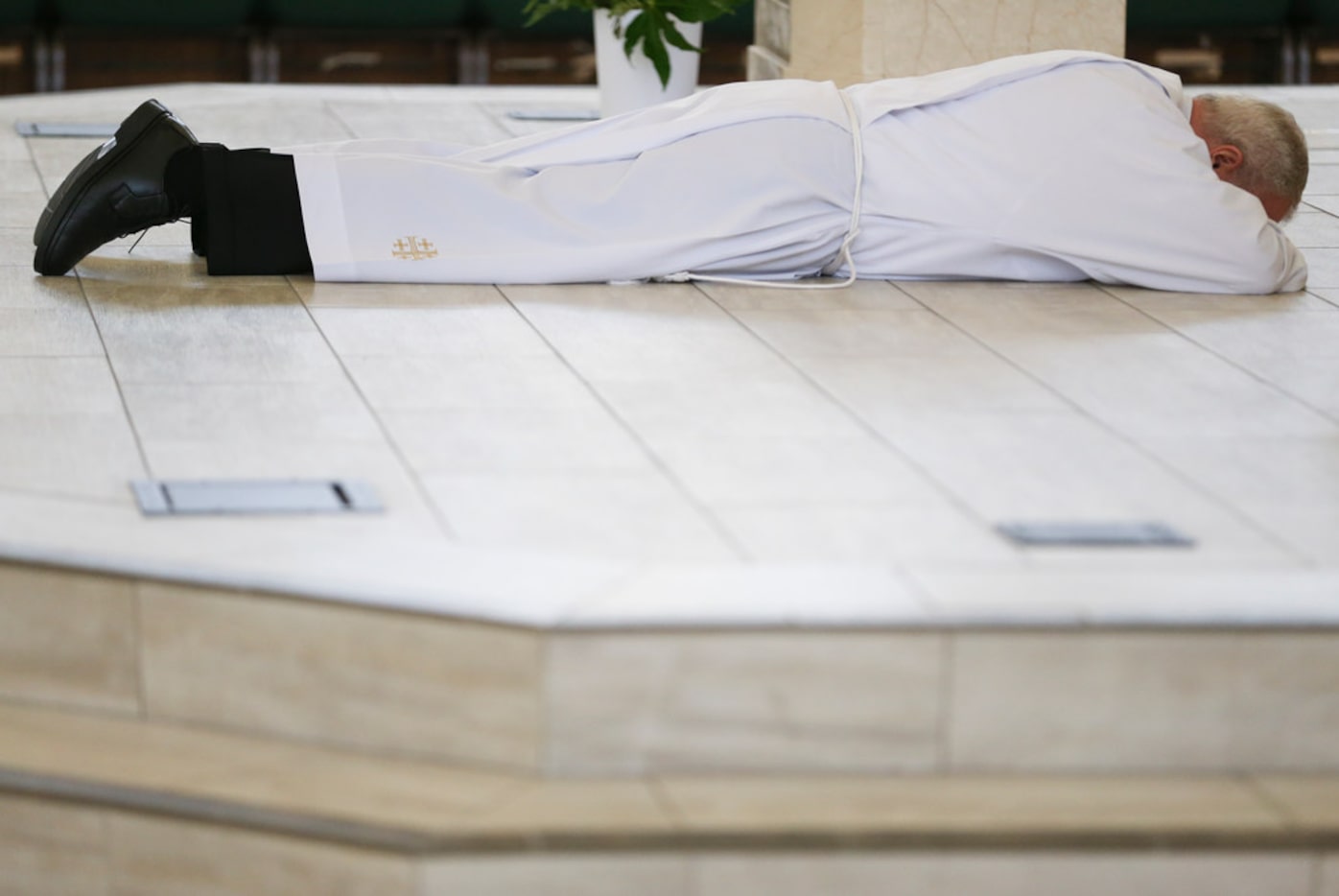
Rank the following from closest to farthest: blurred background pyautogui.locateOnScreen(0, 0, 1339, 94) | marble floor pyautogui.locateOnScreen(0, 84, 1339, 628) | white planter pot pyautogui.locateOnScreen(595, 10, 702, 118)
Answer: marble floor pyautogui.locateOnScreen(0, 84, 1339, 628) < white planter pot pyautogui.locateOnScreen(595, 10, 702, 118) < blurred background pyautogui.locateOnScreen(0, 0, 1339, 94)

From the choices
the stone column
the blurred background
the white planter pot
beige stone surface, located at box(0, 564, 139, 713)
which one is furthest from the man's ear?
the blurred background

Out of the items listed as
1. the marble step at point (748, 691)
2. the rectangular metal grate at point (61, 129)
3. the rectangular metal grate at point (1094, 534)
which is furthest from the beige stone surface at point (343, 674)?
the rectangular metal grate at point (61, 129)

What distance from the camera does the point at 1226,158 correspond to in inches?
128

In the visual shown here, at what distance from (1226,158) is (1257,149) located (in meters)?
0.05

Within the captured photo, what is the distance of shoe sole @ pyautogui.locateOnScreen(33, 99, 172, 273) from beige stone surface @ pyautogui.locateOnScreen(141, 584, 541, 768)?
1312mm

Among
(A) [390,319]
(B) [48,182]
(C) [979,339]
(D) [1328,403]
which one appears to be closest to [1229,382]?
(D) [1328,403]

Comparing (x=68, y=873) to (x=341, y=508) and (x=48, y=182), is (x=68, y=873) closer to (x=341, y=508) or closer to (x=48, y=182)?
(x=341, y=508)

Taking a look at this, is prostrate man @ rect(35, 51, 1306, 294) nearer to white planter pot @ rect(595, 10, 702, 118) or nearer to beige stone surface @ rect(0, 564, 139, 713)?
beige stone surface @ rect(0, 564, 139, 713)

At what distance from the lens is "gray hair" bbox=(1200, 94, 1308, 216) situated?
128 inches

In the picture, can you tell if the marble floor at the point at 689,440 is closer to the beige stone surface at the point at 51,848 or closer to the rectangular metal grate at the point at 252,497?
the rectangular metal grate at the point at 252,497

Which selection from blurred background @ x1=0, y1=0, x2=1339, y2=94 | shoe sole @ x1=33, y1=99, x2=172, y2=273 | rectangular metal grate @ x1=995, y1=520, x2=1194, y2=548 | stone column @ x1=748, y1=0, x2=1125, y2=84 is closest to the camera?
rectangular metal grate @ x1=995, y1=520, x2=1194, y2=548

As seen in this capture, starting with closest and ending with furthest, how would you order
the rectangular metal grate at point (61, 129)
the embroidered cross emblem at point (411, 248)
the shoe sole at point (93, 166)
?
the shoe sole at point (93, 166) → the embroidered cross emblem at point (411, 248) → the rectangular metal grate at point (61, 129)

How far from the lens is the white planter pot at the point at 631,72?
15.9 feet

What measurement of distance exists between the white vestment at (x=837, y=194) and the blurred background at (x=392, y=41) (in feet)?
13.5
